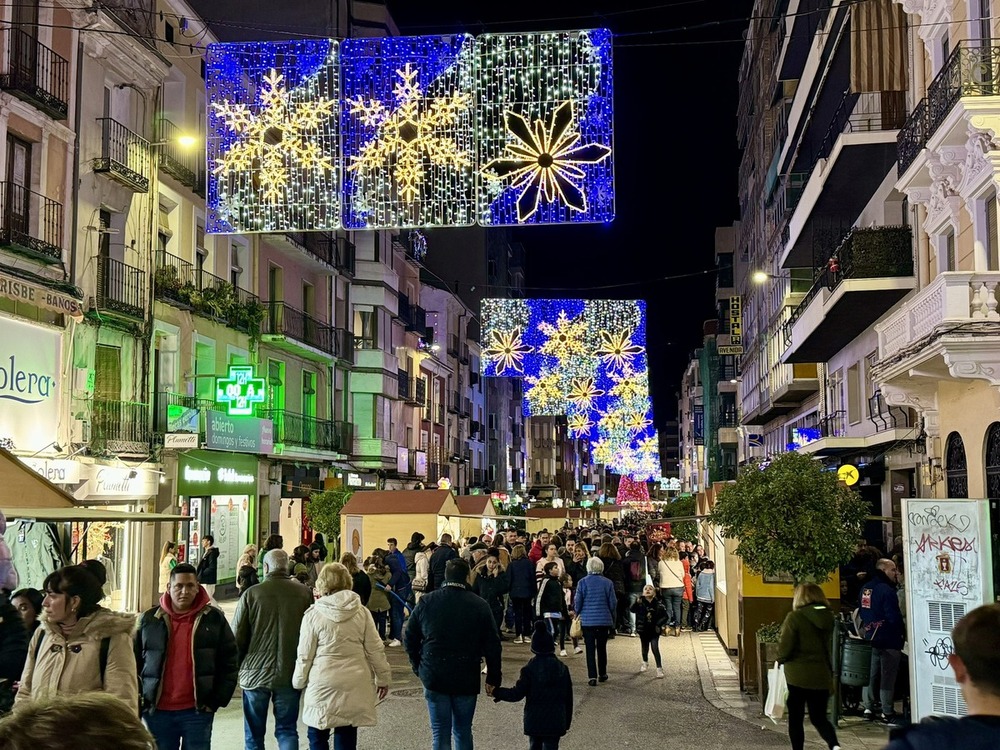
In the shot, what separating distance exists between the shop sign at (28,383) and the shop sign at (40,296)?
56cm

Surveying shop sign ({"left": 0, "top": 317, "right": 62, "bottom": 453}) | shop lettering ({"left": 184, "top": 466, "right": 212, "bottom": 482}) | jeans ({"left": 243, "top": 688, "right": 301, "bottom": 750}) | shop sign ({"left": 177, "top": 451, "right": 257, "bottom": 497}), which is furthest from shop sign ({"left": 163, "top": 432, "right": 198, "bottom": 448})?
jeans ({"left": 243, "top": 688, "right": 301, "bottom": 750})

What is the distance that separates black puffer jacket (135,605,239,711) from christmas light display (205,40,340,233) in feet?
26.4

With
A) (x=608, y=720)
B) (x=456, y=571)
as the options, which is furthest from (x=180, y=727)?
(x=608, y=720)

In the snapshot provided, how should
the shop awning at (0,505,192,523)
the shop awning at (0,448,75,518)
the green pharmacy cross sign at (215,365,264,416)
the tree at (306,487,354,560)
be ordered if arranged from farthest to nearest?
the tree at (306,487,354,560)
the green pharmacy cross sign at (215,365,264,416)
the shop awning at (0,505,192,523)
the shop awning at (0,448,75,518)

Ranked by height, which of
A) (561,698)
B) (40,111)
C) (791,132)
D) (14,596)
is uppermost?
(791,132)

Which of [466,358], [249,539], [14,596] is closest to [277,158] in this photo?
[14,596]

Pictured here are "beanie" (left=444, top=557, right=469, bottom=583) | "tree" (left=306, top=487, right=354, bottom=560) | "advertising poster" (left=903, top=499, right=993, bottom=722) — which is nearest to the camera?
"beanie" (left=444, top=557, right=469, bottom=583)

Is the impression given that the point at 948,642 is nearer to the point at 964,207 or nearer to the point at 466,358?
the point at 964,207

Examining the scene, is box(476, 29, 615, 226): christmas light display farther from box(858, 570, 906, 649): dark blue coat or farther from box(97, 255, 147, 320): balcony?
box(97, 255, 147, 320): balcony

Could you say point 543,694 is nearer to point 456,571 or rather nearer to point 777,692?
point 456,571

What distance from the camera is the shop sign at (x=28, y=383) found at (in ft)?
63.7

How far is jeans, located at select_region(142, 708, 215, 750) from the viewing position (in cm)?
762

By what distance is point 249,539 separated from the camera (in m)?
33.2

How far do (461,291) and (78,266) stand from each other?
5687 centimetres
